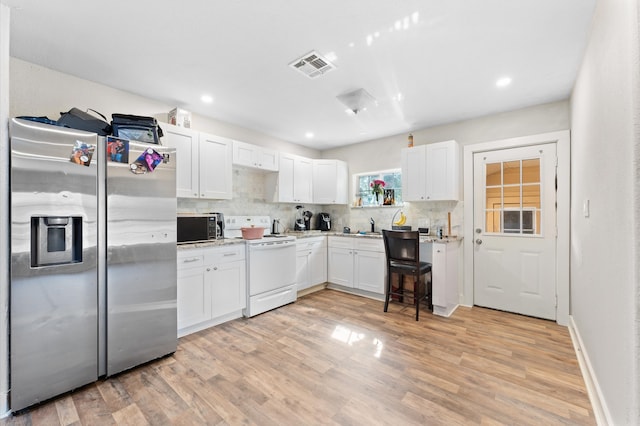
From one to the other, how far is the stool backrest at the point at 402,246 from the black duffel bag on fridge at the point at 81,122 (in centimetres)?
287

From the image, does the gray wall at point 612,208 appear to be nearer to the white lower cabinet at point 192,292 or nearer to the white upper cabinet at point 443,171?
the white upper cabinet at point 443,171

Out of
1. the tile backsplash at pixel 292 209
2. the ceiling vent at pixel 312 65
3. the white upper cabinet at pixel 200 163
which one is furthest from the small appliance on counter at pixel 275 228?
the ceiling vent at pixel 312 65

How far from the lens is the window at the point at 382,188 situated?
14.3 feet

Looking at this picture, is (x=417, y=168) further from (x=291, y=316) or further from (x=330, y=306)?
(x=291, y=316)

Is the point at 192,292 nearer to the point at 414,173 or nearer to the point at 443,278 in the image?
the point at 443,278

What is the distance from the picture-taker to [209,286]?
2.86 metres

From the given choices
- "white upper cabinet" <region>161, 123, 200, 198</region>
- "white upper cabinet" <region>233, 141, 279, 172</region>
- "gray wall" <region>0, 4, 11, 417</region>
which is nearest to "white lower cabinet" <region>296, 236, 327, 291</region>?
"white upper cabinet" <region>233, 141, 279, 172</region>

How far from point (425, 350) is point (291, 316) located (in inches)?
59.5

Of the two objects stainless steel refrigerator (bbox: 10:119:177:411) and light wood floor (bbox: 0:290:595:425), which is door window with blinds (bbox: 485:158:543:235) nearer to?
light wood floor (bbox: 0:290:595:425)

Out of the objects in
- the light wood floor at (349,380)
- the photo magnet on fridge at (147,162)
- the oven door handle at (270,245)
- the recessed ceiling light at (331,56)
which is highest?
the recessed ceiling light at (331,56)

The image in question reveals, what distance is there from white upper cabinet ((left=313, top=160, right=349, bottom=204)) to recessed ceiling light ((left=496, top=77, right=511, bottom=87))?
2.52 metres

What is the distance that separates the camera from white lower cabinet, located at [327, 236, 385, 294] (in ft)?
12.4

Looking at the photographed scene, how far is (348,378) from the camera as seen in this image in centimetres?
199

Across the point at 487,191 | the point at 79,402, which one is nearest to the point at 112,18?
the point at 79,402
